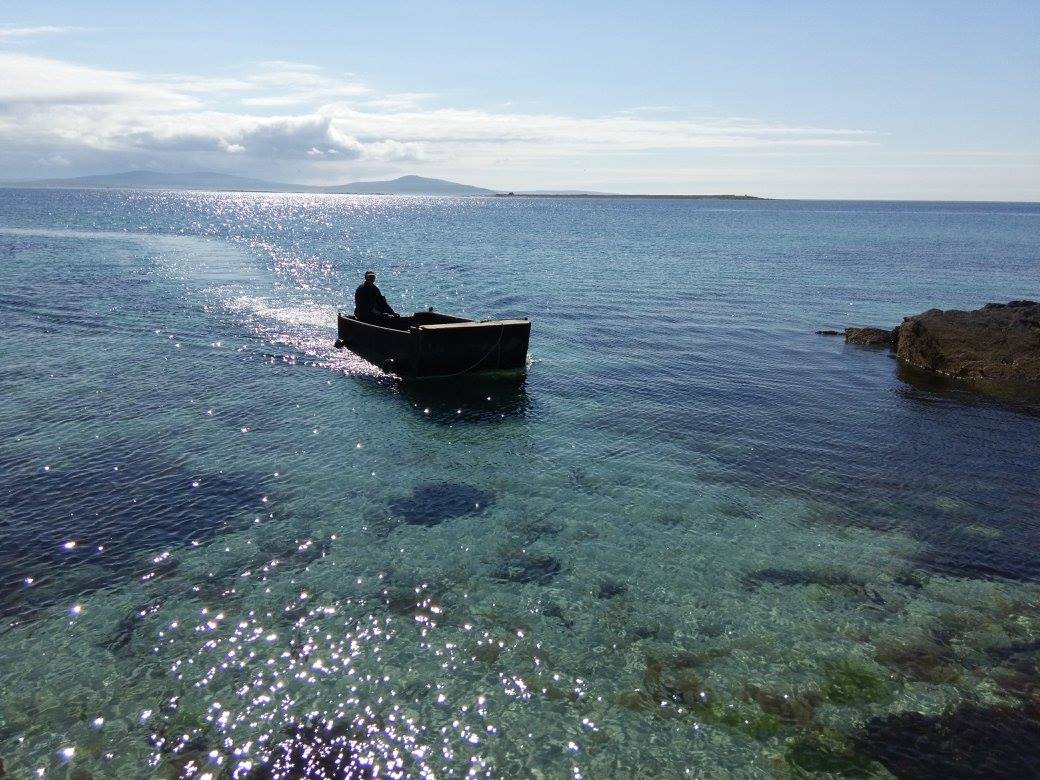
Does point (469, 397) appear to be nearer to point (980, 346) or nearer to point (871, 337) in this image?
point (980, 346)

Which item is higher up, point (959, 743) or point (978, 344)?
point (978, 344)

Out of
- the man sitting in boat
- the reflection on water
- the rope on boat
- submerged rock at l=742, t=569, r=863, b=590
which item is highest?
the man sitting in boat

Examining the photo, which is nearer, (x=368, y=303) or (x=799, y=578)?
(x=799, y=578)

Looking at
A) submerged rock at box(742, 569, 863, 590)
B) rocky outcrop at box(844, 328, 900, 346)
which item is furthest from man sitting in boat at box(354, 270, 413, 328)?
rocky outcrop at box(844, 328, 900, 346)

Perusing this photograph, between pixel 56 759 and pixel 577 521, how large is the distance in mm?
8315

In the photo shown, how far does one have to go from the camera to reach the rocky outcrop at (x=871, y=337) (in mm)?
28659

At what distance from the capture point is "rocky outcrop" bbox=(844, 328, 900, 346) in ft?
94.0

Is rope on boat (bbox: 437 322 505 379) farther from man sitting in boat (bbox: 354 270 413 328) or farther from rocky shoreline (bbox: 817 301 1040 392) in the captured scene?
rocky shoreline (bbox: 817 301 1040 392)

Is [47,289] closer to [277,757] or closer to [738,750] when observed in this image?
[277,757]

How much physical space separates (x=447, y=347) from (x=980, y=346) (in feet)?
61.7

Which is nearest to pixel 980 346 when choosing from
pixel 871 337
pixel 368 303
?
pixel 871 337

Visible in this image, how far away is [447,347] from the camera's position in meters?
21.3

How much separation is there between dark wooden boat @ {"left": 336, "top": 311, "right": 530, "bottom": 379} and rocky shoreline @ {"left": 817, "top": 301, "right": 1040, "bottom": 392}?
48.3 ft

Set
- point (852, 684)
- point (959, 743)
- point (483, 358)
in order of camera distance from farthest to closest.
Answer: point (483, 358) < point (852, 684) < point (959, 743)
